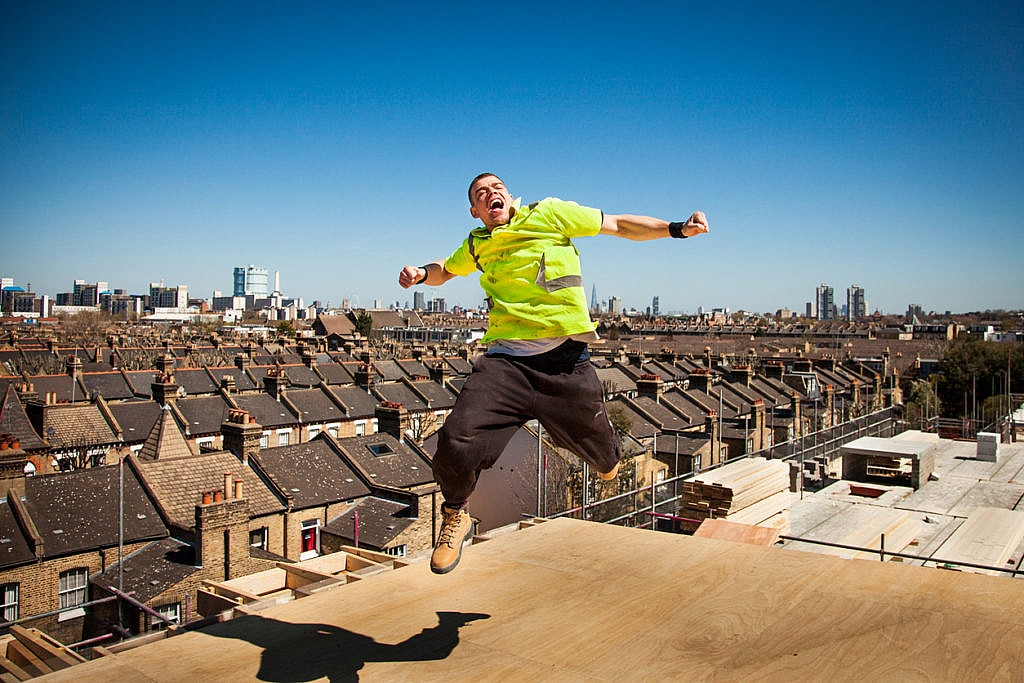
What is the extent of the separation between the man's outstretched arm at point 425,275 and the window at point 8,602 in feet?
43.7

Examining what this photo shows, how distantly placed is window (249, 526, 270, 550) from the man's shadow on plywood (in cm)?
1399

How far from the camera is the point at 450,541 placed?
3938mm

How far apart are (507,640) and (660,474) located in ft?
68.2

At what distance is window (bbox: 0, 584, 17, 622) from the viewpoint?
44.1 feet

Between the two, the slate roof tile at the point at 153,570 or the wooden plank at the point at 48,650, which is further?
the slate roof tile at the point at 153,570

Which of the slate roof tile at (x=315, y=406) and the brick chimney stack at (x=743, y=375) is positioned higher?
the brick chimney stack at (x=743, y=375)

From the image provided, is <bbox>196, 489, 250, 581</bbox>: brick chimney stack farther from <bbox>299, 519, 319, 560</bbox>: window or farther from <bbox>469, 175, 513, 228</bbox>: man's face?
<bbox>469, 175, 513, 228</bbox>: man's face

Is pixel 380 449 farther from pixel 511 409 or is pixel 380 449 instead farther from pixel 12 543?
pixel 511 409

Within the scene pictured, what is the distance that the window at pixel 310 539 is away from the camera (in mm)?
18922

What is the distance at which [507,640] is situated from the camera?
4273 mm

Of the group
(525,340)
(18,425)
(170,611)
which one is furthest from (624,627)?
(18,425)

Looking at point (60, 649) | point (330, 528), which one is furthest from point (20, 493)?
point (60, 649)

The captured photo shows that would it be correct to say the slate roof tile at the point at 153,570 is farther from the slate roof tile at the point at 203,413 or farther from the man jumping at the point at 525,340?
the slate roof tile at the point at 203,413

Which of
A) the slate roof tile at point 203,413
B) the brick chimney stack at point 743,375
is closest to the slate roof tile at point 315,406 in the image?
the slate roof tile at point 203,413
